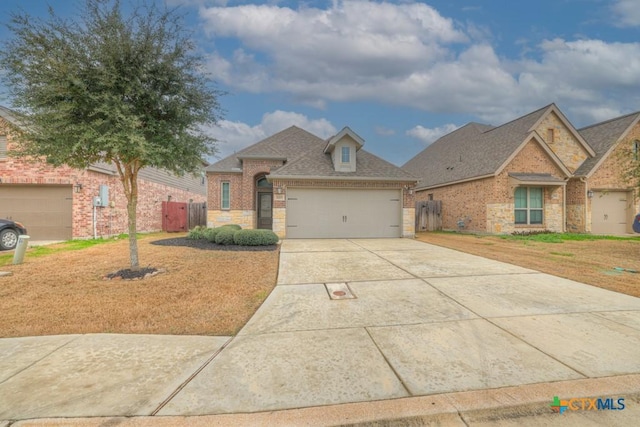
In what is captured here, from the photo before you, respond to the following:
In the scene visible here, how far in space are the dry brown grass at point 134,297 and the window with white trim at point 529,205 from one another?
14.6 meters

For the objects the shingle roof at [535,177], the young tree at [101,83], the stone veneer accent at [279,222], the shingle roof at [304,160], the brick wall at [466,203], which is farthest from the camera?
the brick wall at [466,203]

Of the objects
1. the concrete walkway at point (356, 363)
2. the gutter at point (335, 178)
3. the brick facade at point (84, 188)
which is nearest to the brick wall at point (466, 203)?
the gutter at point (335, 178)

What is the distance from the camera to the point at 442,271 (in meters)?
6.69

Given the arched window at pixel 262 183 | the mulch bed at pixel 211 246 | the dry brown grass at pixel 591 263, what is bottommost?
the dry brown grass at pixel 591 263

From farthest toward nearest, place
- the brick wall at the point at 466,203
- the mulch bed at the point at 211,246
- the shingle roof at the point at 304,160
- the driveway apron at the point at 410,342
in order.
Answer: the brick wall at the point at 466,203
the shingle roof at the point at 304,160
the mulch bed at the point at 211,246
the driveway apron at the point at 410,342

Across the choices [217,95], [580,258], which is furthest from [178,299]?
[580,258]

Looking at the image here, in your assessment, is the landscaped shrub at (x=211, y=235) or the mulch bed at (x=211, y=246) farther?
the landscaped shrub at (x=211, y=235)

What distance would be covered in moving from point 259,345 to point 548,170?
62.1 feet

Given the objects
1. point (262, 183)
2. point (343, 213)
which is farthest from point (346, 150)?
point (262, 183)

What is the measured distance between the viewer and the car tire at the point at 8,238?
33.8 ft

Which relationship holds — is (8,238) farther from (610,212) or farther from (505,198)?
(610,212)

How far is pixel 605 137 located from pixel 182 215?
2709 centimetres

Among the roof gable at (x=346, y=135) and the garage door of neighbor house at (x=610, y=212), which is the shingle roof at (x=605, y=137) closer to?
the garage door of neighbor house at (x=610, y=212)

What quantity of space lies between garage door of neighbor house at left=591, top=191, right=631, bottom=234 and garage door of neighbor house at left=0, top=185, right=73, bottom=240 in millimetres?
27581
